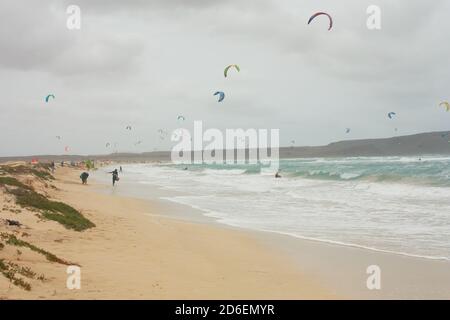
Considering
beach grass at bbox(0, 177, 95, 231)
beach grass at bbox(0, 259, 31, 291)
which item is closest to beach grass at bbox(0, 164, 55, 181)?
beach grass at bbox(0, 177, 95, 231)

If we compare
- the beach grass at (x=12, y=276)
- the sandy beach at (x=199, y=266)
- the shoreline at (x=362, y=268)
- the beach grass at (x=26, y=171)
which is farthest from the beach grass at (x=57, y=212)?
the beach grass at (x=26, y=171)

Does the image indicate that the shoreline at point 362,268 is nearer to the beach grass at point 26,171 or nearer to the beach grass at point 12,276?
the beach grass at point 12,276

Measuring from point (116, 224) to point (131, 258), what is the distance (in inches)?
195

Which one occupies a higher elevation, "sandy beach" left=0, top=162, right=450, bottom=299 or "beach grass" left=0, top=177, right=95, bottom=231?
"beach grass" left=0, top=177, right=95, bottom=231

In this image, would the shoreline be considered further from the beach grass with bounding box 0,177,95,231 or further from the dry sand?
the beach grass with bounding box 0,177,95,231

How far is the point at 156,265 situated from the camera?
8.86 m

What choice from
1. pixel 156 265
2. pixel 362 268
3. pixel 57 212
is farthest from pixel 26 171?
pixel 362 268

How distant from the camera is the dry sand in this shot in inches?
267

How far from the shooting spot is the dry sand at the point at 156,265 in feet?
22.2

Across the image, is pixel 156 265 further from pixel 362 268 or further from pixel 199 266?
pixel 362 268

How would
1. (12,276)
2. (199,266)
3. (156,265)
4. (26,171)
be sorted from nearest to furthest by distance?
(12,276)
(156,265)
(199,266)
(26,171)

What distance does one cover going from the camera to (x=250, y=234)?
A: 46.5ft

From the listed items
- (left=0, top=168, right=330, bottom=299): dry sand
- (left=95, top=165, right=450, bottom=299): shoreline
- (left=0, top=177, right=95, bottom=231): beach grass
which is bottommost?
(left=95, top=165, right=450, bottom=299): shoreline
